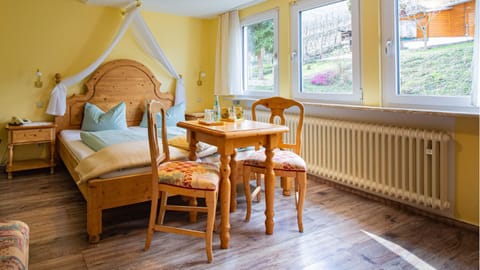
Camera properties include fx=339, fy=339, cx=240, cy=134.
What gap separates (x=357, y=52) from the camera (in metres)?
3.44

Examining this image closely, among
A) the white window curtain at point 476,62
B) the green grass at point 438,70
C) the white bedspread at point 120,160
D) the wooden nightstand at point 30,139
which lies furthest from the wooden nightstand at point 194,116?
the white window curtain at point 476,62

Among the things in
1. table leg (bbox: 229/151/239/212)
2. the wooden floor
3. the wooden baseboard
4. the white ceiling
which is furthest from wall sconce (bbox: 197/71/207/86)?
table leg (bbox: 229/151/239/212)

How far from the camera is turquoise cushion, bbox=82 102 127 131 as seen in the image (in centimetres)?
450

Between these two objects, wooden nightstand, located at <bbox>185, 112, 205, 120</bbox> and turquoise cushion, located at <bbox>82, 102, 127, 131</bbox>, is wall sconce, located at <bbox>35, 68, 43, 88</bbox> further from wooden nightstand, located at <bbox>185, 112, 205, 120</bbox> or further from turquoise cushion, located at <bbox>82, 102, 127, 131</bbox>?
wooden nightstand, located at <bbox>185, 112, 205, 120</bbox>

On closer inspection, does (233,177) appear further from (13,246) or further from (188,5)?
(188,5)

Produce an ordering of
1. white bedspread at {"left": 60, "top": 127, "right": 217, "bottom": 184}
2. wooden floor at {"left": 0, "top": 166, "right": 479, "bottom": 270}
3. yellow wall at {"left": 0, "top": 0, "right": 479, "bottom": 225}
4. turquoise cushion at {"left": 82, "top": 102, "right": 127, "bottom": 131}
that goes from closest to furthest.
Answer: wooden floor at {"left": 0, "top": 166, "right": 479, "bottom": 270}
white bedspread at {"left": 60, "top": 127, "right": 217, "bottom": 184}
yellow wall at {"left": 0, "top": 0, "right": 479, "bottom": 225}
turquoise cushion at {"left": 82, "top": 102, "right": 127, "bottom": 131}

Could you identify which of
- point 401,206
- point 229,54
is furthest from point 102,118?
point 401,206

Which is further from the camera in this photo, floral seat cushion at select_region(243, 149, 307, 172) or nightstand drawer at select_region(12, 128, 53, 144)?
nightstand drawer at select_region(12, 128, 53, 144)

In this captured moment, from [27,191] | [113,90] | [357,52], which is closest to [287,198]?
[357,52]

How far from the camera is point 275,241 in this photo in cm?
244

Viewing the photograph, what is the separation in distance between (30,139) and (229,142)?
3.14 m

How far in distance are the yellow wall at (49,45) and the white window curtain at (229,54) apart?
812 mm

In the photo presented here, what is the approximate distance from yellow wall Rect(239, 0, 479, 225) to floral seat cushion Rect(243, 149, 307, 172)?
1.17 metres

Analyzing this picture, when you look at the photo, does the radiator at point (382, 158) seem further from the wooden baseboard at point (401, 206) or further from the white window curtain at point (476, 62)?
the white window curtain at point (476, 62)
